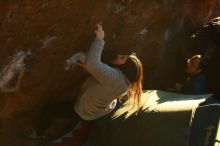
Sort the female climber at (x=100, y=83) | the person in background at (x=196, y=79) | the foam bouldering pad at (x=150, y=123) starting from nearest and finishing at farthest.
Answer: the female climber at (x=100, y=83)
the foam bouldering pad at (x=150, y=123)
the person in background at (x=196, y=79)

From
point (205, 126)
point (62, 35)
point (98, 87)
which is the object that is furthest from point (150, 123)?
point (62, 35)

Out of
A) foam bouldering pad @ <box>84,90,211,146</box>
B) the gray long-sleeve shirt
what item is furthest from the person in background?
the gray long-sleeve shirt

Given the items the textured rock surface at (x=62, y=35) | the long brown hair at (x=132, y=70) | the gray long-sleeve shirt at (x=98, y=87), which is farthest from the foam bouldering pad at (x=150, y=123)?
the textured rock surface at (x=62, y=35)

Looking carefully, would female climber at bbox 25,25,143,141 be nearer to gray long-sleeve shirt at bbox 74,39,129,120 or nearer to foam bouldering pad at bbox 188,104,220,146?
gray long-sleeve shirt at bbox 74,39,129,120

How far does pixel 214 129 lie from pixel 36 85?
1.98 metres

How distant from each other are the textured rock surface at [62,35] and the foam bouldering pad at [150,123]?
62cm

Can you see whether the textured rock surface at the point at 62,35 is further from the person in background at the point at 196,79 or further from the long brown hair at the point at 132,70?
the person in background at the point at 196,79

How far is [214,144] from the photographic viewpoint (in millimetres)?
4512

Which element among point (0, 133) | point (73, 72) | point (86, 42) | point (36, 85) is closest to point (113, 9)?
point (86, 42)

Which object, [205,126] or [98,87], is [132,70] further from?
[205,126]

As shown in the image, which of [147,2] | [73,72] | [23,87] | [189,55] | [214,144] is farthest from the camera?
[189,55]

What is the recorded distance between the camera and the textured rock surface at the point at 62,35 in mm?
4426

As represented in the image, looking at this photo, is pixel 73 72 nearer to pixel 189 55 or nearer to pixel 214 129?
pixel 214 129

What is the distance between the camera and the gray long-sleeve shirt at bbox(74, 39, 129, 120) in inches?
177
